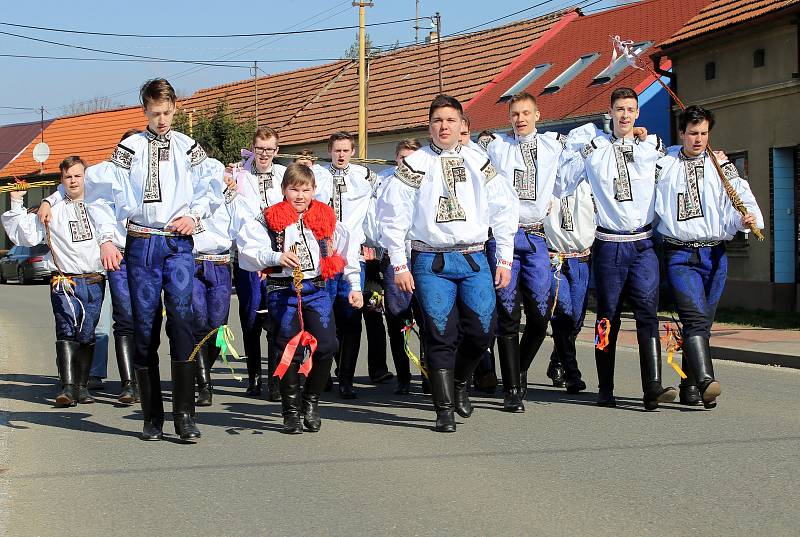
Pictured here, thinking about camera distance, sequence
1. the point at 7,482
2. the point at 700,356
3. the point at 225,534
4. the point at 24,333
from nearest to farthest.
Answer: the point at 225,534
the point at 7,482
the point at 700,356
the point at 24,333

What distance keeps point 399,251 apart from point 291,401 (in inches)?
47.9

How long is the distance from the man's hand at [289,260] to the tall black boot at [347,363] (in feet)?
7.32

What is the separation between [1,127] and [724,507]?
7418 cm

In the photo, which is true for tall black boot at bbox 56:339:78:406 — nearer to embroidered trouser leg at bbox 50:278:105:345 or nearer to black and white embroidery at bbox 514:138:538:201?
embroidered trouser leg at bbox 50:278:105:345

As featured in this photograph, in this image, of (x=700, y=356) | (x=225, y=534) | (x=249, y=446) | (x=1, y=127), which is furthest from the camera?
(x=1, y=127)

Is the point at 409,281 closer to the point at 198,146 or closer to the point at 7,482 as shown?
the point at 198,146

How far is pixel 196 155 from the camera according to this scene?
8.63 m

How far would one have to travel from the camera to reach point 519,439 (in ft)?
27.3

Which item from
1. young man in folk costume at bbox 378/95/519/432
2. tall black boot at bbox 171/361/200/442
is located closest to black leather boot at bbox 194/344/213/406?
tall black boot at bbox 171/361/200/442

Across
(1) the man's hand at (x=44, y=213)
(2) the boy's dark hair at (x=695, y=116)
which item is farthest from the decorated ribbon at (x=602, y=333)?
(1) the man's hand at (x=44, y=213)

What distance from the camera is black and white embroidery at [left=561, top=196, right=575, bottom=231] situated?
38.9ft

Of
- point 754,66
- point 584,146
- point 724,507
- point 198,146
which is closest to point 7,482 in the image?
point 198,146

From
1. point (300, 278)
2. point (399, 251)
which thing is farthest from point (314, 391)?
point (399, 251)

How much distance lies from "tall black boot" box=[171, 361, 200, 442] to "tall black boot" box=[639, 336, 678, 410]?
3.19 metres
